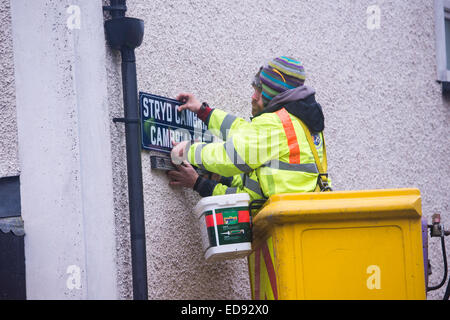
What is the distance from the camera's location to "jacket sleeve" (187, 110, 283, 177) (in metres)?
4.14

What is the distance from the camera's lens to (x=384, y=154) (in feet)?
21.0

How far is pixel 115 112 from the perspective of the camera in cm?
417

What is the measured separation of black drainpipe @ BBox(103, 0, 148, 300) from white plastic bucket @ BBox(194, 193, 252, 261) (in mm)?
364

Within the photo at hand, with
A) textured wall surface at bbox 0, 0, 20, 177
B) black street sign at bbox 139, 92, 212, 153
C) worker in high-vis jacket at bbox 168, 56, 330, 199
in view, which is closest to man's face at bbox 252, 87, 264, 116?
A: worker in high-vis jacket at bbox 168, 56, 330, 199

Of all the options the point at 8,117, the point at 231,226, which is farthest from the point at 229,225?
the point at 8,117

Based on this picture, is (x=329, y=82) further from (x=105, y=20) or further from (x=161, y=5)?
(x=105, y=20)

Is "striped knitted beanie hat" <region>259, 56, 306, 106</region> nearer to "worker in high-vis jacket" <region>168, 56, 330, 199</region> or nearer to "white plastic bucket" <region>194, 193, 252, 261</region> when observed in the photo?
"worker in high-vis jacket" <region>168, 56, 330, 199</region>

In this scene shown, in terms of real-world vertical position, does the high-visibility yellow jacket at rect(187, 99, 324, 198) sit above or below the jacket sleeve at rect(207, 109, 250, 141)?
below

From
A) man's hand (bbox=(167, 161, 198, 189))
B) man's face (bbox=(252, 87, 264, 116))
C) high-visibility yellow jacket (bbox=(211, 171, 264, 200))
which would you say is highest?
man's face (bbox=(252, 87, 264, 116))

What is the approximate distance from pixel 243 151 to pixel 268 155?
0.14 metres

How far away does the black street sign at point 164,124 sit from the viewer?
4.31 meters

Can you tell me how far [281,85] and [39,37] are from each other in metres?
1.34

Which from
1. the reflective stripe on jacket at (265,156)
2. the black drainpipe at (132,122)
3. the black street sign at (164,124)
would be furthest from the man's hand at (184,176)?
the black drainpipe at (132,122)
